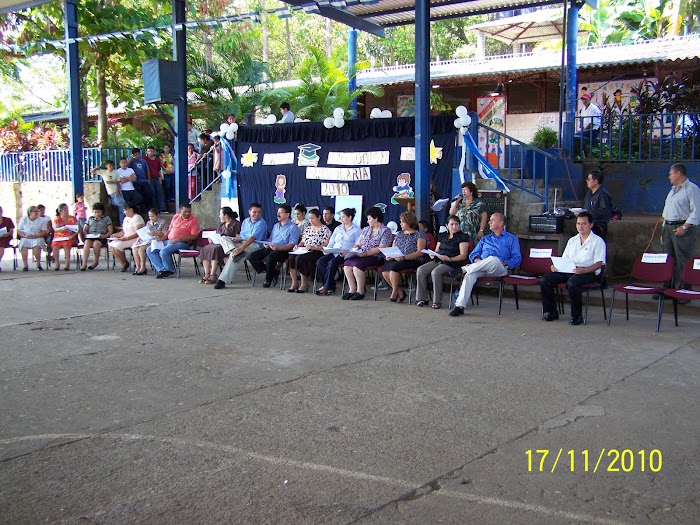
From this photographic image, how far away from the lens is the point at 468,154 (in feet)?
36.4

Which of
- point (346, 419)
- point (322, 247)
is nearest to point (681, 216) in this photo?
point (322, 247)

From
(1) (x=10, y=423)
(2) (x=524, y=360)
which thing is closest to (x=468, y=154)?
(2) (x=524, y=360)

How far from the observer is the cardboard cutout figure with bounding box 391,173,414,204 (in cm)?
1158

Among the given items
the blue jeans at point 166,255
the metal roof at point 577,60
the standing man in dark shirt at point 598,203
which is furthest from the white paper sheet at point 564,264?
the metal roof at point 577,60

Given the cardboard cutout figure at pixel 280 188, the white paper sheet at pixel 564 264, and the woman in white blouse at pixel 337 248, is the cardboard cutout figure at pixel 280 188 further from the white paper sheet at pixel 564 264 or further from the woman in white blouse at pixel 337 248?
the white paper sheet at pixel 564 264

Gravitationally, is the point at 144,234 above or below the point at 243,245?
above

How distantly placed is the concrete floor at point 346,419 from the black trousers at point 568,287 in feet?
1.13

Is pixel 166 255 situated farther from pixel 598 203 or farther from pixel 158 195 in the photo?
pixel 598 203

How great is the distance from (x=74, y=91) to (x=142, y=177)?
260 centimetres

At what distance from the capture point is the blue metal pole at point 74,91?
16.0m

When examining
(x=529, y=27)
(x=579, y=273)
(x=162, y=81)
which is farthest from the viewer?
(x=529, y=27)

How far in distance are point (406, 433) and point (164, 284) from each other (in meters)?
7.86

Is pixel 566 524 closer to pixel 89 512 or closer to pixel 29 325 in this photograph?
pixel 89 512
